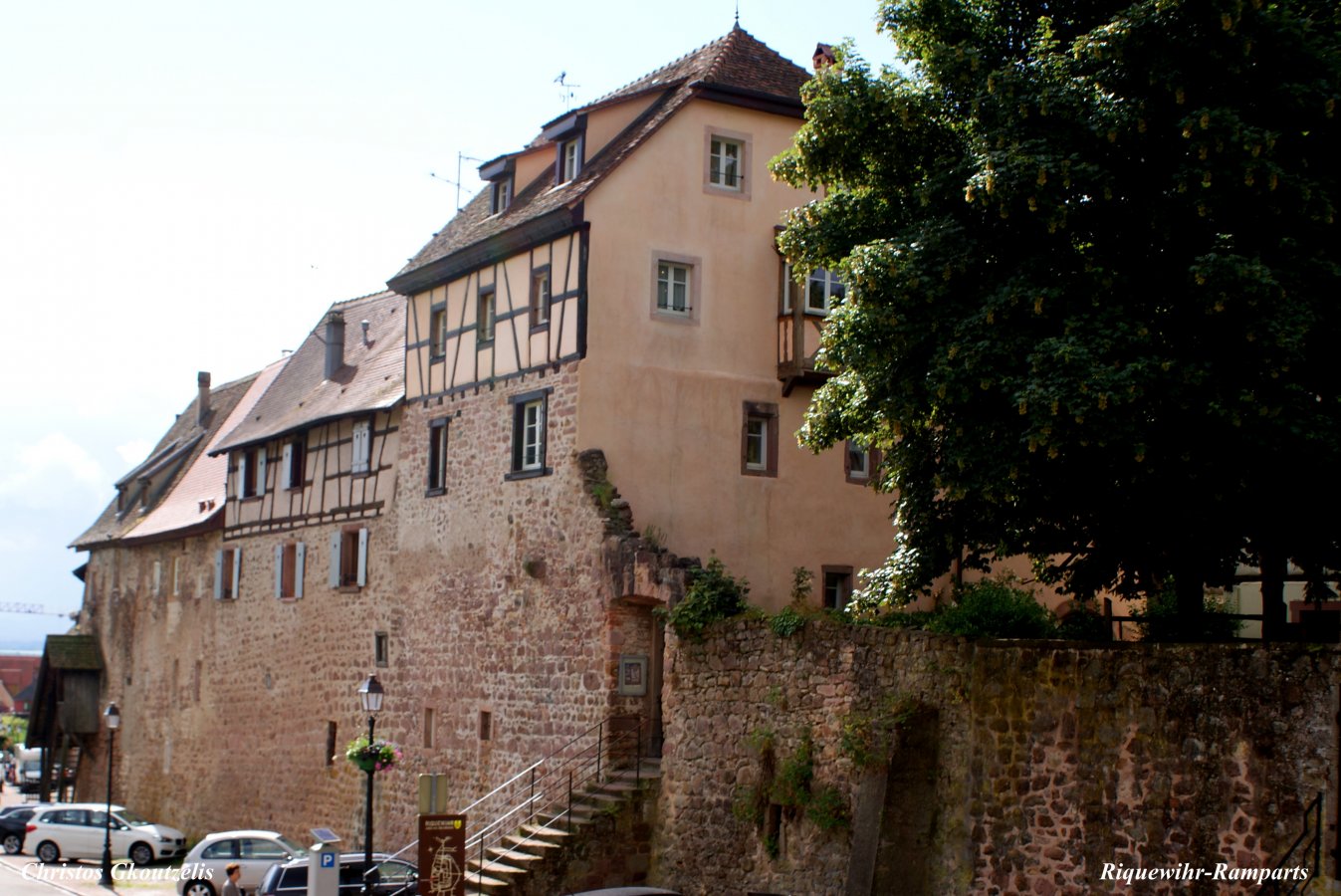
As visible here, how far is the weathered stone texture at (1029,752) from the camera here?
561 inches

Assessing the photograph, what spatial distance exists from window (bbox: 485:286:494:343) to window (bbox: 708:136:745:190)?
14.1 ft

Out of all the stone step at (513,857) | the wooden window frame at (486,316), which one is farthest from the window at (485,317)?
the stone step at (513,857)

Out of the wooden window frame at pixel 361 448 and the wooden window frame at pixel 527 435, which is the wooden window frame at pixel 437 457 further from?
the wooden window frame at pixel 361 448

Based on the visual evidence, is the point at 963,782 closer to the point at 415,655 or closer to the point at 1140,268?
the point at 1140,268

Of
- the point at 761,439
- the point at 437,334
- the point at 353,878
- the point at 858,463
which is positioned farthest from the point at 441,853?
the point at 437,334

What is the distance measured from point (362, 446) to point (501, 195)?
20.1ft

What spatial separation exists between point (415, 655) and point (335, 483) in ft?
18.2

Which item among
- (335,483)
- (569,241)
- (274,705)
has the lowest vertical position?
(274,705)

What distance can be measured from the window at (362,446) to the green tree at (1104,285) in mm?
15214

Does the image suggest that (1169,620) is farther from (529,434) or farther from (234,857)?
(234,857)

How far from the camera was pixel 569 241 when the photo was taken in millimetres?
25016

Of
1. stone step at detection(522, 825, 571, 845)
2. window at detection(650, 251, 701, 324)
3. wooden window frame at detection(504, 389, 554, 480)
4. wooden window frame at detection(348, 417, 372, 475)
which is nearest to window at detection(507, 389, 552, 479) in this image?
wooden window frame at detection(504, 389, 554, 480)

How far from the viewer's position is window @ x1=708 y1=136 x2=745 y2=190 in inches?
1018

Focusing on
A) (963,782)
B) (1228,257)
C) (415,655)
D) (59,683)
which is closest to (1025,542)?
(963,782)
